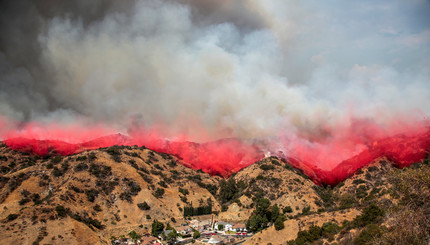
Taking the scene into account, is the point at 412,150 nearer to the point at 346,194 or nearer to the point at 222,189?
the point at 346,194

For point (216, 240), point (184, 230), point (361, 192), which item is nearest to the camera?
point (216, 240)

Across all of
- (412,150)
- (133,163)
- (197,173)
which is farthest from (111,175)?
(412,150)

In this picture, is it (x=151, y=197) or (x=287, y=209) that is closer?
(x=287, y=209)

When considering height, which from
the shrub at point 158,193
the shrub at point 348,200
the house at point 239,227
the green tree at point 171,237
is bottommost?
the house at point 239,227

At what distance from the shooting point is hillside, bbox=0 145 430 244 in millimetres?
66125

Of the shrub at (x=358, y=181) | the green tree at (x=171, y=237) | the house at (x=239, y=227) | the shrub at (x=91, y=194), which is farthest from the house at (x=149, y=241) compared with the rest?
the shrub at (x=358, y=181)

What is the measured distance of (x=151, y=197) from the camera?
102438mm

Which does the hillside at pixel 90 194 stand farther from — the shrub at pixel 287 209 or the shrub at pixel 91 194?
the shrub at pixel 287 209

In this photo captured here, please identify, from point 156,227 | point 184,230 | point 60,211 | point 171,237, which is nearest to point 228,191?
point 184,230

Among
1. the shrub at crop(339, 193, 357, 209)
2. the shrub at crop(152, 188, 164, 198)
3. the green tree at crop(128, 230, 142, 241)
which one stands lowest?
the green tree at crop(128, 230, 142, 241)

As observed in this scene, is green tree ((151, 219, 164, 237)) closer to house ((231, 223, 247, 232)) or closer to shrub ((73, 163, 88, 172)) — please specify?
house ((231, 223, 247, 232))

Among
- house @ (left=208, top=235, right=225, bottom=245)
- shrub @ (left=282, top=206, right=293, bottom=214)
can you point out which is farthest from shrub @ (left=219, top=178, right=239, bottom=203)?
house @ (left=208, top=235, right=225, bottom=245)

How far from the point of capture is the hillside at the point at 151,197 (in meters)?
66.1

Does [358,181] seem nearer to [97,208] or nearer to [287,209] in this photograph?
[287,209]
